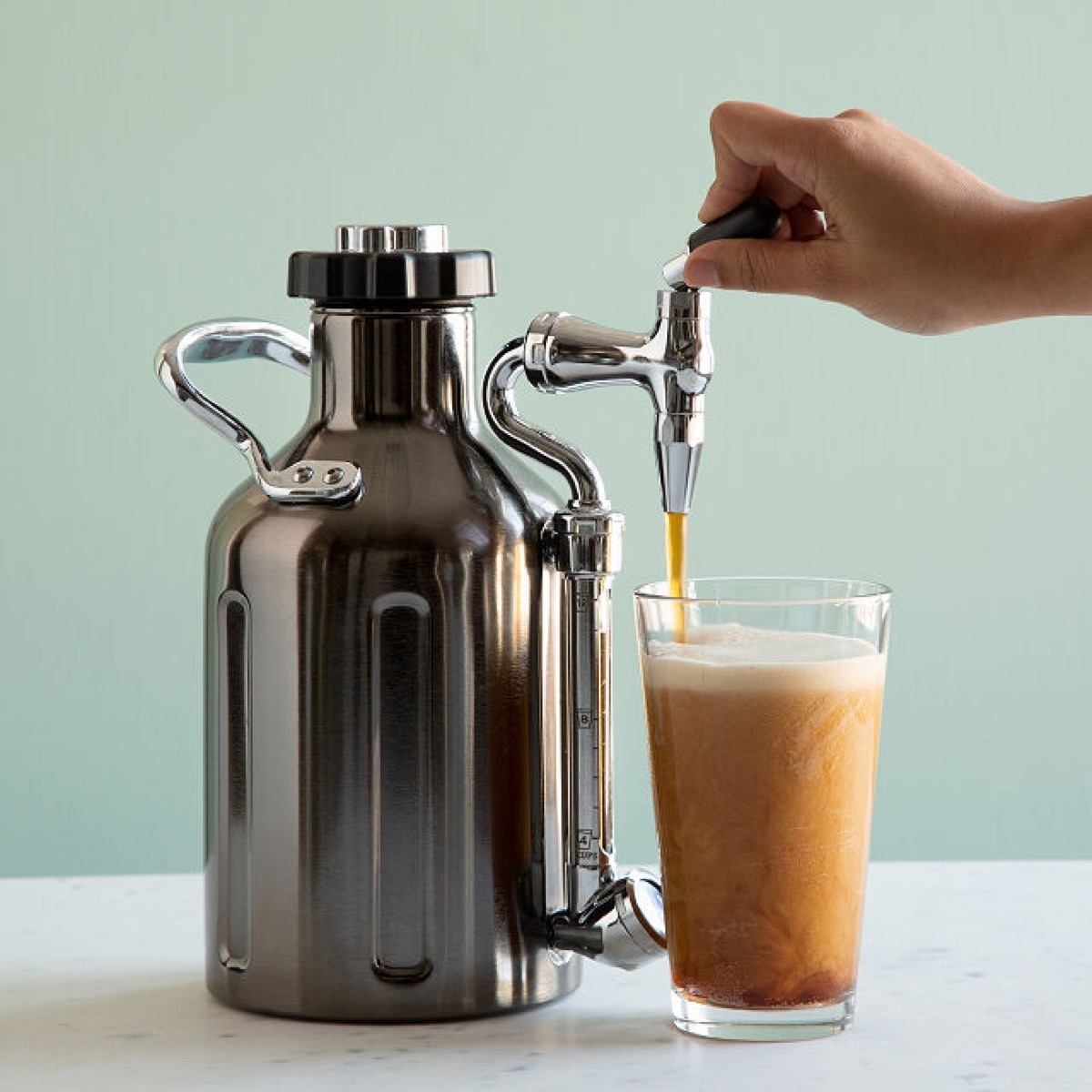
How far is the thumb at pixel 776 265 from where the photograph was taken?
765 millimetres

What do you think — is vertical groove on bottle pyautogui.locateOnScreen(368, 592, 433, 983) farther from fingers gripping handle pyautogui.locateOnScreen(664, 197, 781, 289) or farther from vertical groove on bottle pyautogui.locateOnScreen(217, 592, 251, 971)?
fingers gripping handle pyautogui.locateOnScreen(664, 197, 781, 289)

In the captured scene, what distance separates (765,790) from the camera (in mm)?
704

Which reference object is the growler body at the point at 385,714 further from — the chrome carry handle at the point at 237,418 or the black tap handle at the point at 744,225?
the black tap handle at the point at 744,225

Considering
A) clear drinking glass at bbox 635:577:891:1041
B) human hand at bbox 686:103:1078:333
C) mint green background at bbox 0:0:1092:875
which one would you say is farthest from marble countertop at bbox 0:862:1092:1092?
mint green background at bbox 0:0:1092:875

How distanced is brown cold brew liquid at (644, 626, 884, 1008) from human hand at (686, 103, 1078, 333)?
0.16 m

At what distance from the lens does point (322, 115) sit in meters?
2.17

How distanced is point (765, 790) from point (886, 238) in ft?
0.78

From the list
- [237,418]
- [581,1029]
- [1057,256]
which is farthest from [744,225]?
[581,1029]

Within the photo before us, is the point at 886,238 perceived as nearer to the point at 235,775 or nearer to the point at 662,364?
the point at 662,364

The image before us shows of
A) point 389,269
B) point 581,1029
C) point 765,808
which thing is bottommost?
point 581,1029

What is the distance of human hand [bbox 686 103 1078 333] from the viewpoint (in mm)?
753

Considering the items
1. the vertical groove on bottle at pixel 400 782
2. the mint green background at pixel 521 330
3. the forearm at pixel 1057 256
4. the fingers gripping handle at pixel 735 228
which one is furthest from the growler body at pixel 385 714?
the mint green background at pixel 521 330

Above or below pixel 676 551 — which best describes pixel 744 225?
above

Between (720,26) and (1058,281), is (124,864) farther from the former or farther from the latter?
(1058,281)
